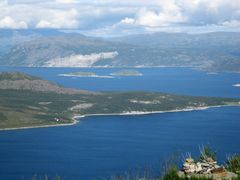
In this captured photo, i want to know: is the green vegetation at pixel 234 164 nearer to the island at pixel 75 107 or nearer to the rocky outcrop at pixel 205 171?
the rocky outcrop at pixel 205 171

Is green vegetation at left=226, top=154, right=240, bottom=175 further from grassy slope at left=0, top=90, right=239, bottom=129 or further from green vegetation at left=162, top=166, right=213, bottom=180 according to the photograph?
grassy slope at left=0, top=90, right=239, bottom=129

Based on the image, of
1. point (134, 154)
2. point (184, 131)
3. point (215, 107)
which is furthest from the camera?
point (215, 107)

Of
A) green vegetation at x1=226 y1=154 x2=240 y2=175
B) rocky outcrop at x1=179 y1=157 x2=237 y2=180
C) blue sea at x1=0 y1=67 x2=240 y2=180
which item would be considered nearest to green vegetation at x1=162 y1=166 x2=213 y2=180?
rocky outcrop at x1=179 y1=157 x2=237 y2=180

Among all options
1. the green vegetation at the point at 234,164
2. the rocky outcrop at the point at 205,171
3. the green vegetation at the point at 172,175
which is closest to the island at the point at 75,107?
the green vegetation at the point at 234,164

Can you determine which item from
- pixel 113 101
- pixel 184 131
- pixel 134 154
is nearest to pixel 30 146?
pixel 134 154

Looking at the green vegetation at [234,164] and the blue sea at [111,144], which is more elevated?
the green vegetation at [234,164]

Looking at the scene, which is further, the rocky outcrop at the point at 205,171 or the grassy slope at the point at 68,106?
the grassy slope at the point at 68,106

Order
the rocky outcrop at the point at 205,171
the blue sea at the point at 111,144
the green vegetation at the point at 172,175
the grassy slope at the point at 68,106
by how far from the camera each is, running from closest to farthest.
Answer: the rocky outcrop at the point at 205,171 < the green vegetation at the point at 172,175 < the blue sea at the point at 111,144 < the grassy slope at the point at 68,106

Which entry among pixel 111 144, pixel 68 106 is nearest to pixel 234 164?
pixel 111 144

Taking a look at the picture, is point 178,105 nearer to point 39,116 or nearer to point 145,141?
point 39,116

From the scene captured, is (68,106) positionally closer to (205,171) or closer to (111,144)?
(111,144)

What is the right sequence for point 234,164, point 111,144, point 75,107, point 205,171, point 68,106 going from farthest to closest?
point 68,106
point 75,107
point 111,144
point 234,164
point 205,171
